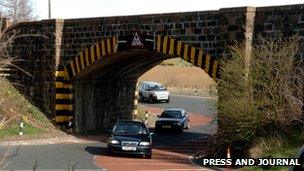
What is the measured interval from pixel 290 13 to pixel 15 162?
10747 millimetres

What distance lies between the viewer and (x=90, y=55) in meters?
Result: 27.1

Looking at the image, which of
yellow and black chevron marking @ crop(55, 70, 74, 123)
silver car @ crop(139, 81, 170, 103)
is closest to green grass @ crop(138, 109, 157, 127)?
yellow and black chevron marking @ crop(55, 70, 74, 123)

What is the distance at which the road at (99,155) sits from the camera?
19.1 meters

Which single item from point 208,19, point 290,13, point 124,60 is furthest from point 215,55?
point 124,60

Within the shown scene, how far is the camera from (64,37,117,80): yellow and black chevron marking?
26.1 m

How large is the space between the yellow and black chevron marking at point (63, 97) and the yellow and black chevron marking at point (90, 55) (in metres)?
0.43

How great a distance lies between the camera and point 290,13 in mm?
20281

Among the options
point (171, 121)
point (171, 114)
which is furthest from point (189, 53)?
point (171, 114)

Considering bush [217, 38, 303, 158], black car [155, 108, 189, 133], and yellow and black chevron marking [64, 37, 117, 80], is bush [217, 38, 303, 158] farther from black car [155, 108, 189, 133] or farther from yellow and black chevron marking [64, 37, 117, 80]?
black car [155, 108, 189, 133]

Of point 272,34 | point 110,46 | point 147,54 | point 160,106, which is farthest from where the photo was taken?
point 160,106

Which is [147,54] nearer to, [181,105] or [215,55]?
[215,55]

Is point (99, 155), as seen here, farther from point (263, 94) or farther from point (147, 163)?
point (263, 94)

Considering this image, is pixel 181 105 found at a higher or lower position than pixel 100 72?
lower

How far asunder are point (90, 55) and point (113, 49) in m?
1.63
